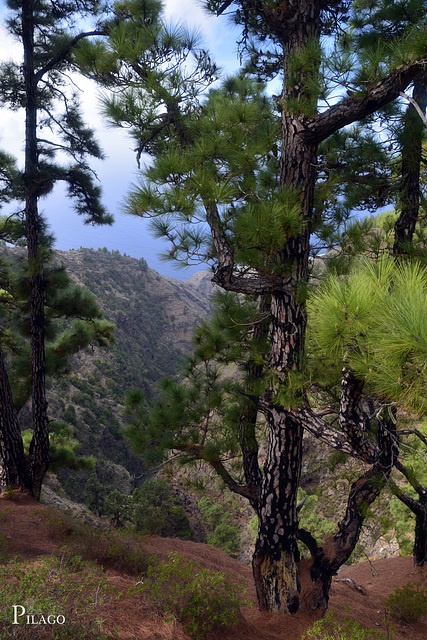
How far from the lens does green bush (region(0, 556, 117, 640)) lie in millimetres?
2016

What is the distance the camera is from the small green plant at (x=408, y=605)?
3.99 meters

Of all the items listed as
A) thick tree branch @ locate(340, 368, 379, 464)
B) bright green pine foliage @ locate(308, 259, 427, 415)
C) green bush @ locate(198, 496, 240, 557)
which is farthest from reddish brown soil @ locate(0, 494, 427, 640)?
green bush @ locate(198, 496, 240, 557)

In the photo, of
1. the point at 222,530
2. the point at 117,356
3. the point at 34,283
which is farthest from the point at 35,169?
the point at 117,356

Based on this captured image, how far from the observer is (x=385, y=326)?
1438 millimetres

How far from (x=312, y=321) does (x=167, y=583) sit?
2.93 meters

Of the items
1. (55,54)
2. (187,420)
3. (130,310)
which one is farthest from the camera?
(130,310)

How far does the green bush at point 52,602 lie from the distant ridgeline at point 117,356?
5.20 metres

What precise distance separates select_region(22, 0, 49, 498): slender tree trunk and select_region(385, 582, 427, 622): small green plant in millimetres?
5007

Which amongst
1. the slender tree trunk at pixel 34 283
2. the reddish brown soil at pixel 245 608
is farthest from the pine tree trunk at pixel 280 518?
the slender tree trunk at pixel 34 283

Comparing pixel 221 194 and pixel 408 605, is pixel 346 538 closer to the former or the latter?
pixel 408 605

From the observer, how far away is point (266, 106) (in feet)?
14.4

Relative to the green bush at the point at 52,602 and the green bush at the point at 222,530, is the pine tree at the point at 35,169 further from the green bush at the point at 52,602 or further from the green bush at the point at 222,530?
the green bush at the point at 222,530

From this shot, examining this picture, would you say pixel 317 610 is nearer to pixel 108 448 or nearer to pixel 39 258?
pixel 39 258

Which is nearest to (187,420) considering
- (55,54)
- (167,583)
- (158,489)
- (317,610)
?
(167,583)
